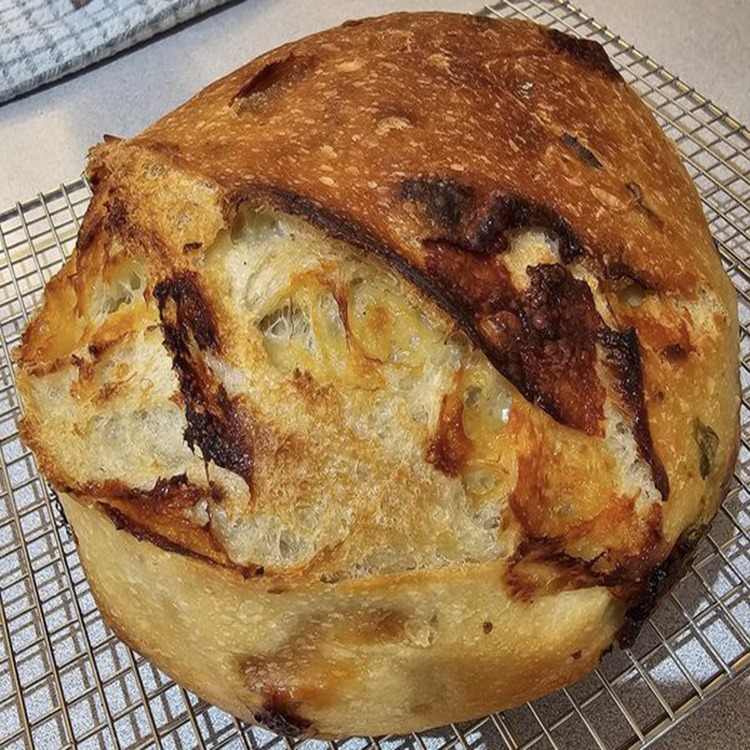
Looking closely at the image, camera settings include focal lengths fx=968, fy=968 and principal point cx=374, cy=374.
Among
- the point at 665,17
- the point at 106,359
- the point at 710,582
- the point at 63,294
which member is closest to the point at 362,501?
the point at 106,359

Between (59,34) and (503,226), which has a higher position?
(503,226)

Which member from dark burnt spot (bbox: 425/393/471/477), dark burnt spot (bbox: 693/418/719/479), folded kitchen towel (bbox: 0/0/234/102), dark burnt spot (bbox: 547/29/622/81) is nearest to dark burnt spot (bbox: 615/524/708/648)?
dark burnt spot (bbox: 693/418/719/479)

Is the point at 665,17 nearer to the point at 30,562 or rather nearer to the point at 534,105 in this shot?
the point at 534,105

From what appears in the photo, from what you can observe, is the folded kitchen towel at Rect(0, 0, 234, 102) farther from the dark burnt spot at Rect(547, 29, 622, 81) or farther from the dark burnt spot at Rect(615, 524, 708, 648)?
the dark burnt spot at Rect(615, 524, 708, 648)

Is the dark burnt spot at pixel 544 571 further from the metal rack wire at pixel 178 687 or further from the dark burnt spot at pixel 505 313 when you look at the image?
the metal rack wire at pixel 178 687

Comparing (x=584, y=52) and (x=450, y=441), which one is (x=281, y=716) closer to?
(x=450, y=441)

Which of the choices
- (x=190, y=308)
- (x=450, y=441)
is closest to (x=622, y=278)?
(x=450, y=441)

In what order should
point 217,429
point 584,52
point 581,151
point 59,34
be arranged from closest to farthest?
1. point 217,429
2. point 581,151
3. point 584,52
4. point 59,34
